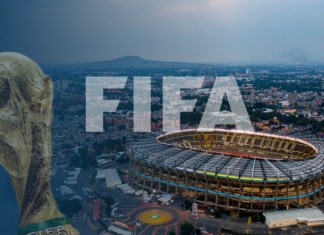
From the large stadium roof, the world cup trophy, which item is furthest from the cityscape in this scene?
the world cup trophy

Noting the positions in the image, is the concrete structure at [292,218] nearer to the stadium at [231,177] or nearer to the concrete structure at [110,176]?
the stadium at [231,177]

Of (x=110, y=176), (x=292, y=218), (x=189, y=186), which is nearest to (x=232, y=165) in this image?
(x=189, y=186)

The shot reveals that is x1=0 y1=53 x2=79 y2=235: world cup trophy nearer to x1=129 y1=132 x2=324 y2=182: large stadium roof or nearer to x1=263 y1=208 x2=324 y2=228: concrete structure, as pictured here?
x1=129 y1=132 x2=324 y2=182: large stadium roof

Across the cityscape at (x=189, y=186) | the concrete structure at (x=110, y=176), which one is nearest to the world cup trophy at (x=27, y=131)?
the cityscape at (x=189, y=186)

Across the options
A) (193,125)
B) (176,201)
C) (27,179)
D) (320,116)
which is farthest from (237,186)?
(320,116)

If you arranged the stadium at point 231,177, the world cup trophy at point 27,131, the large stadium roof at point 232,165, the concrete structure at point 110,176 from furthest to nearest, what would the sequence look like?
the concrete structure at point 110,176, the stadium at point 231,177, the large stadium roof at point 232,165, the world cup trophy at point 27,131

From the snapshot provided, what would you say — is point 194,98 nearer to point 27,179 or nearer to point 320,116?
point 320,116

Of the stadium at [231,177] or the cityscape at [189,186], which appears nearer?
the cityscape at [189,186]
